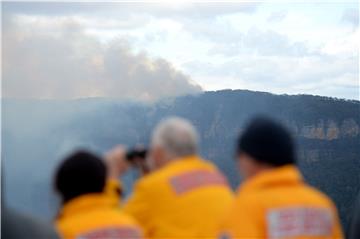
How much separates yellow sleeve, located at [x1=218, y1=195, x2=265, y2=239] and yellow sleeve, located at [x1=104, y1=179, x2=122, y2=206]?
780 millimetres

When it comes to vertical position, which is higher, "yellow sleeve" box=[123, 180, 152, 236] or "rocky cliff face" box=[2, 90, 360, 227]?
"rocky cliff face" box=[2, 90, 360, 227]

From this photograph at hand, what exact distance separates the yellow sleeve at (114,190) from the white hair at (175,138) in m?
0.35

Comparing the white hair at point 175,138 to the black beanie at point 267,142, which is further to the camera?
the white hair at point 175,138

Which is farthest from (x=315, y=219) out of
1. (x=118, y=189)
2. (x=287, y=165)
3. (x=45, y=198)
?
(x=45, y=198)

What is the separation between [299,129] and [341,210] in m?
2.44

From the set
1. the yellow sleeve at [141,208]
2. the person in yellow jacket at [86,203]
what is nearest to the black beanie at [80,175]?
the person in yellow jacket at [86,203]

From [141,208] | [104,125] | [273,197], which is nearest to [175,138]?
[141,208]

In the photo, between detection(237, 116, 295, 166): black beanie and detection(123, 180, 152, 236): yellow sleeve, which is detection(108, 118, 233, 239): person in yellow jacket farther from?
detection(237, 116, 295, 166): black beanie

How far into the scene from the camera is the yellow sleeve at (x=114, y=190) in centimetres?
480

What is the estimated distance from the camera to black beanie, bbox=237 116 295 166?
4.33 meters

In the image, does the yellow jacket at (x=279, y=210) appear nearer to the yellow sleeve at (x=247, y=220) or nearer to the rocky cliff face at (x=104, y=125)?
the yellow sleeve at (x=247, y=220)

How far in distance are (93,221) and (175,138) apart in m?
0.74

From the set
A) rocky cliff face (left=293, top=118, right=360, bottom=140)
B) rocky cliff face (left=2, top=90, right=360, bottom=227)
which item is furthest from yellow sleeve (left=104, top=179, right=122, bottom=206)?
rocky cliff face (left=293, top=118, right=360, bottom=140)

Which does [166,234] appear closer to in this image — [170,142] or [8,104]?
[170,142]
